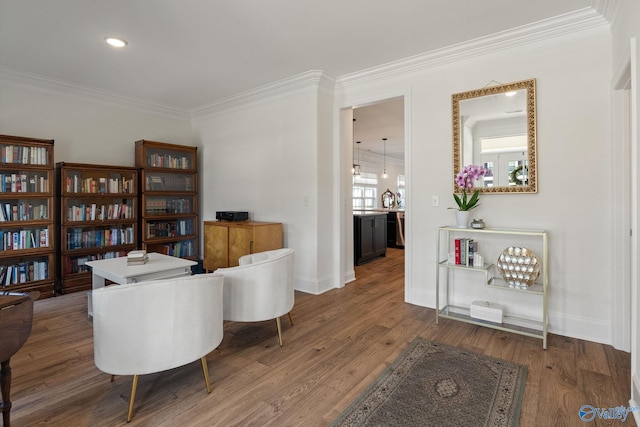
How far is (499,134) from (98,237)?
197 inches

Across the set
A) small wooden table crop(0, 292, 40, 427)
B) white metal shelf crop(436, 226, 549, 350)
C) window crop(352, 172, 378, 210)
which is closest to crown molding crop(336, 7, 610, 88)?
white metal shelf crop(436, 226, 549, 350)

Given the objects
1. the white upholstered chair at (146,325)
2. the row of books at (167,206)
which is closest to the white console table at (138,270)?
the white upholstered chair at (146,325)

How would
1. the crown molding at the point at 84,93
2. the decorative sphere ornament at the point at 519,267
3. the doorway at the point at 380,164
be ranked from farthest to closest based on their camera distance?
the doorway at the point at 380,164 → the crown molding at the point at 84,93 → the decorative sphere ornament at the point at 519,267

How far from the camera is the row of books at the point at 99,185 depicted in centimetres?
421

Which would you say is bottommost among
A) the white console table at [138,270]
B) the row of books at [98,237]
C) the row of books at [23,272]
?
the row of books at [23,272]

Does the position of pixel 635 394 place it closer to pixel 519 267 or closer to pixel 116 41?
pixel 519 267

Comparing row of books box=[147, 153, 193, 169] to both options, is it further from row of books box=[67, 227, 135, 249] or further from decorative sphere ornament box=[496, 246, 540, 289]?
decorative sphere ornament box=[496, 246, 540, 289]

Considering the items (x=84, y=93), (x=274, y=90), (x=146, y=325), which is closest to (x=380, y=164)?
(x=274, y=90)

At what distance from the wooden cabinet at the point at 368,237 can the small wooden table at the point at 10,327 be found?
452 cm

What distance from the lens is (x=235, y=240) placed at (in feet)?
13.9

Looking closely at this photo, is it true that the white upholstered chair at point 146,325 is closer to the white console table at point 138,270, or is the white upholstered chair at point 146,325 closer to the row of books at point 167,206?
the white console table at point 138,270

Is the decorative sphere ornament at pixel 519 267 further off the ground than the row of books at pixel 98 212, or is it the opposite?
the row of books at pixel 98 212

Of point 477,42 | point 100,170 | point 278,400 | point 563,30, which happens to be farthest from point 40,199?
point 563,30

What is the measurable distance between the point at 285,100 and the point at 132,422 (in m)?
3.72
